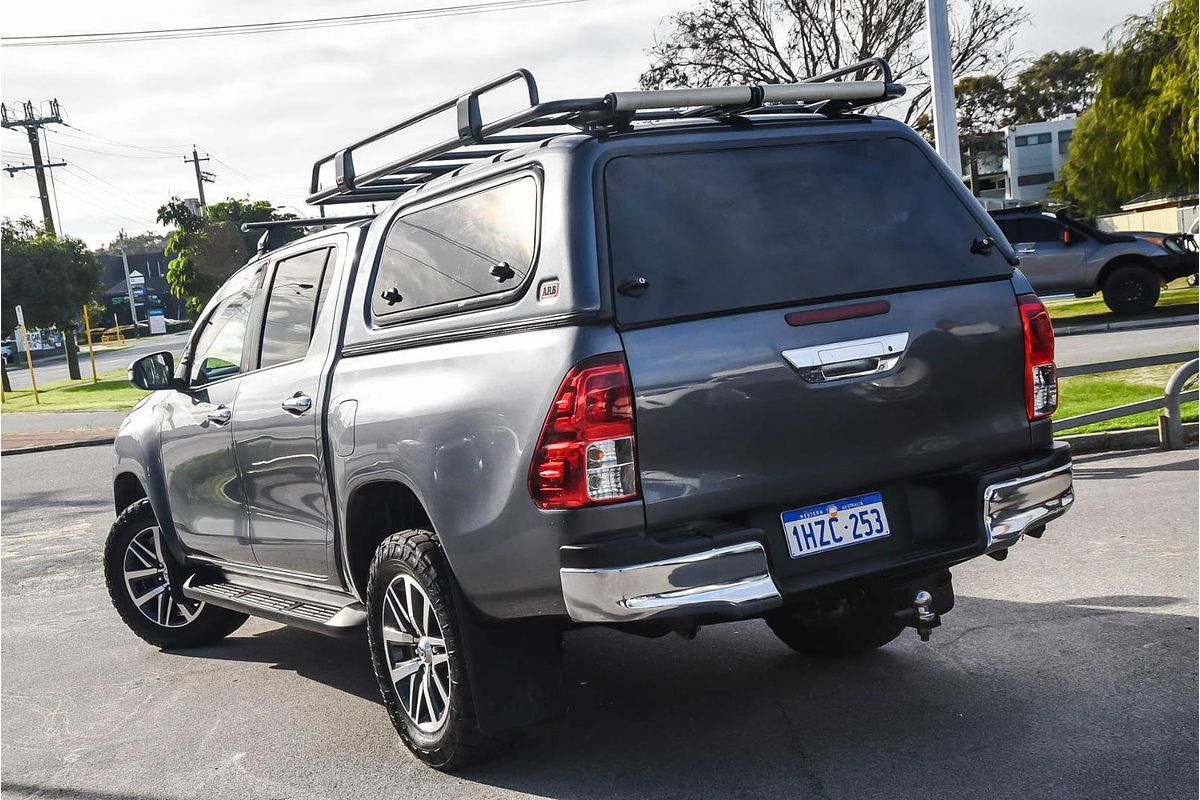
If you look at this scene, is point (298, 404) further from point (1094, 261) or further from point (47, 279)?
point (47, 279)

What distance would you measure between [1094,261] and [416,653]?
21031mm

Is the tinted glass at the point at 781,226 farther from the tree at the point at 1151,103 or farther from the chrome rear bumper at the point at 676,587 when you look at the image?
the tree at the point at 1151,103

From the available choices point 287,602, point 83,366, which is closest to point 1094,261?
point 287,602

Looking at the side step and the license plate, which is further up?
the license plate

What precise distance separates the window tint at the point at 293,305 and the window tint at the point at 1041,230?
20001 mm

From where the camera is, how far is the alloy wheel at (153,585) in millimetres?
7125

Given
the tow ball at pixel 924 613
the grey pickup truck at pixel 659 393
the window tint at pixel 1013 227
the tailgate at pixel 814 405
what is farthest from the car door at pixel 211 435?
the window tint at pixel 1013 227

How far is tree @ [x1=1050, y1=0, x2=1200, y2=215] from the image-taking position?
25.2m

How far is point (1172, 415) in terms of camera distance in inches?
402

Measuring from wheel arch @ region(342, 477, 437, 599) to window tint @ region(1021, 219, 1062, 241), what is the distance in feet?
67.8

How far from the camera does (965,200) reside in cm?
477

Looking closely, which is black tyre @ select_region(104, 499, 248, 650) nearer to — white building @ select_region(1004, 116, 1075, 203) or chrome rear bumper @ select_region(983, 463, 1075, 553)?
chrome rear bumper @ select_region(983, 463, 1075, 553)

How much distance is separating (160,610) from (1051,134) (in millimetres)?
75499

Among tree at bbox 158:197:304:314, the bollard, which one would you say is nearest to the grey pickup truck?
the bollard
